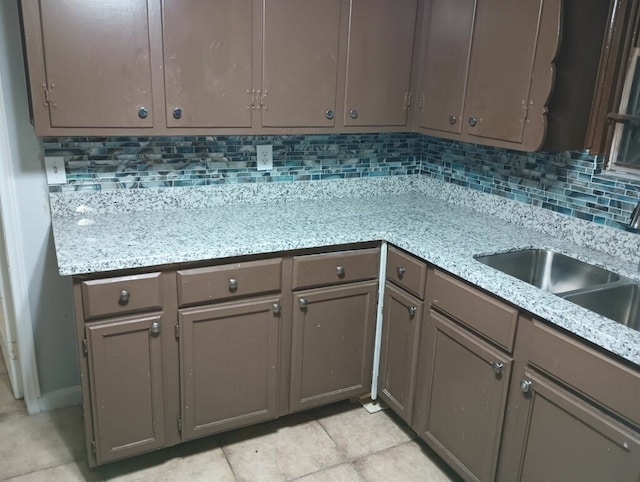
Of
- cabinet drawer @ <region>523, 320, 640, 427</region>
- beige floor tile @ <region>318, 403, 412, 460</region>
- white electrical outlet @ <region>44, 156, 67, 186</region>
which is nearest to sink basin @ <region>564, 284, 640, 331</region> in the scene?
cabinet drawer @ <region>523, 320, 640, 427</region>

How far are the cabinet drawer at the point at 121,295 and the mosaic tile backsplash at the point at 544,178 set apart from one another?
158cm

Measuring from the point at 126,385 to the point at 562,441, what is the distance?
4.73ft

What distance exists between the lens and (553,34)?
1871 mm

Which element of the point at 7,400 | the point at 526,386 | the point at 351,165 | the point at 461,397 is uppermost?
the point at 351,165

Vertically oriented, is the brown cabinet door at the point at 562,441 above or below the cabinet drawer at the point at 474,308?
below

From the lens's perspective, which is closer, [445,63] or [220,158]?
[445,63]

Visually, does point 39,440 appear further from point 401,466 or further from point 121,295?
point 401,466

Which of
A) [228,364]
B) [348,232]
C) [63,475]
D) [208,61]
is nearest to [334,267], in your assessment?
[348,232]

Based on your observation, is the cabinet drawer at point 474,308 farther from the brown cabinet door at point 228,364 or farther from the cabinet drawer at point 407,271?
the brown cabinet door at point 228,364

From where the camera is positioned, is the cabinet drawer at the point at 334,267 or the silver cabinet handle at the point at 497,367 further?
the cabinet drawer at the point at 334,267

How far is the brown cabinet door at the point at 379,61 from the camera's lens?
234cm

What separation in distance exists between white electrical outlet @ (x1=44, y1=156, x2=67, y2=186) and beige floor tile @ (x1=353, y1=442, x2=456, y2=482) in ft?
5.45

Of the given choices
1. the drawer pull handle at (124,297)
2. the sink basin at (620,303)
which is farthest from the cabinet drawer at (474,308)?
the drawer pull handle at (124,297)

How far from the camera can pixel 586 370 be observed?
148 cm
